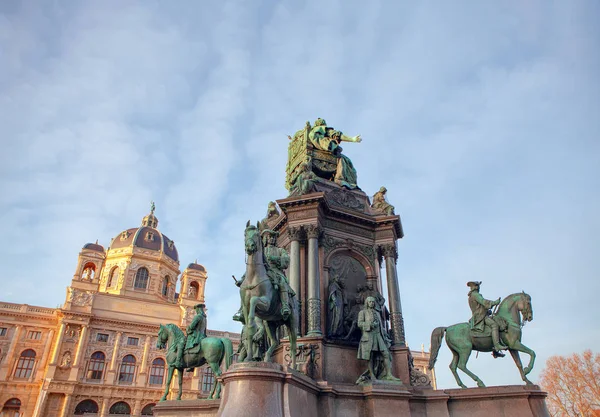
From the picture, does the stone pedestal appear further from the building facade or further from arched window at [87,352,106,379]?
arched window at [87,352,106,379]

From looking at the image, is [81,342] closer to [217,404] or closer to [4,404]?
[4,404]

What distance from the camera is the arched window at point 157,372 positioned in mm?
56562

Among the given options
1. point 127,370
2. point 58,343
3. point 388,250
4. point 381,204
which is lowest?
point 388,250

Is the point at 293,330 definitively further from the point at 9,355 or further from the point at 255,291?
the point at 9,355

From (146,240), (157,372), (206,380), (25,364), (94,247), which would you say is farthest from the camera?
(146,240)

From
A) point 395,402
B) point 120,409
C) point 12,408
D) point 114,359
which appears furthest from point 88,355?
point 395,402

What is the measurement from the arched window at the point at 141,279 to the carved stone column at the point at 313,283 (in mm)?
62176

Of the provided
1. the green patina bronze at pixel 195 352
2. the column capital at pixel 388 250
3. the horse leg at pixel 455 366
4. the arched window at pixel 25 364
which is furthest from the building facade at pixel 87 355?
the horse leg at pixel 455 366

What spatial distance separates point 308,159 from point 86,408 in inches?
2036

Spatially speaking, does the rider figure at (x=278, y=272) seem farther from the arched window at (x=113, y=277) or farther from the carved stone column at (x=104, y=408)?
the arched window at (x=113, y=277)

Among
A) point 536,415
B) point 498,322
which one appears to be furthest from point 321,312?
point 536,415

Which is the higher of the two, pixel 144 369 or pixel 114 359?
pixel 114 359

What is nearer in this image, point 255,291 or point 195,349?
point 255,291

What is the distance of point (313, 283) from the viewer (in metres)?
11.9
